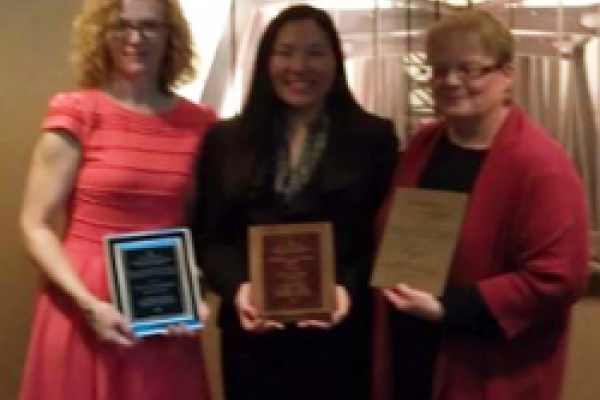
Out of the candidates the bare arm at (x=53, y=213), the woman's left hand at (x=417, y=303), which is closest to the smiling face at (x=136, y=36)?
the bare arm at (x=53, y=213)

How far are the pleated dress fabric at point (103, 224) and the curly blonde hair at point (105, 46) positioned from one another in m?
0.05

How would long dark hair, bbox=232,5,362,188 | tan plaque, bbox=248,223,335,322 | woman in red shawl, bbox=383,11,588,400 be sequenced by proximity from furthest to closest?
long dark hair, bbox=232,5,362,188, tan plaque, bbox=248,223,335,322, woman in red shawl, bbox=383,11,588,400

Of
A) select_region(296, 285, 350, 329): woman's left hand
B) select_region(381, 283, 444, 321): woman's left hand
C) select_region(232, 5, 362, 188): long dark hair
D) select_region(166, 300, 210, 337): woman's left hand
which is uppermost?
select_region(232, 5, 362, 188): long dark hair

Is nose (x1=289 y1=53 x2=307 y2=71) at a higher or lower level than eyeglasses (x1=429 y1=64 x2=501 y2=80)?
higher

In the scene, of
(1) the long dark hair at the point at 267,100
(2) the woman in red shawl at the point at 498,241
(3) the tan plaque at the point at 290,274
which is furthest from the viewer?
(1) the long dark hair at the point at 267,100

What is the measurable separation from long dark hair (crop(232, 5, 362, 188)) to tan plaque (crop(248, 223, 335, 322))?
0.18m

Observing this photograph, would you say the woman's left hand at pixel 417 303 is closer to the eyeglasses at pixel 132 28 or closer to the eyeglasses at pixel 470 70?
the eyeglasses at pixel 470 70

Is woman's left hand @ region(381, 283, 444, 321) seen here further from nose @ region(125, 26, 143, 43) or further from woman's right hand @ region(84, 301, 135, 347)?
nose @ region(125, 26, 143, 43)

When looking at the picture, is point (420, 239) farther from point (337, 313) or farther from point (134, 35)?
point (134, 35)

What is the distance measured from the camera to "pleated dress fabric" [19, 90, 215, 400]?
1958mm

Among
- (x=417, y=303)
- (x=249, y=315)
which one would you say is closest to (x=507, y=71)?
(x=417, y=303)

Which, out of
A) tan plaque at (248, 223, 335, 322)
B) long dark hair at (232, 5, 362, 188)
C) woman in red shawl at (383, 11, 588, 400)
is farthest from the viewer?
long dark hair at (232, 5, 362, 188)

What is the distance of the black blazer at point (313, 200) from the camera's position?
192 cm

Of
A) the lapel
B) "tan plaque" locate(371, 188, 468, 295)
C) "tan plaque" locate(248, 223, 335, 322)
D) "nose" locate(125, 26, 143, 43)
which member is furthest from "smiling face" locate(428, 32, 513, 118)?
"nose" locate(125, 26, 143, 43)
